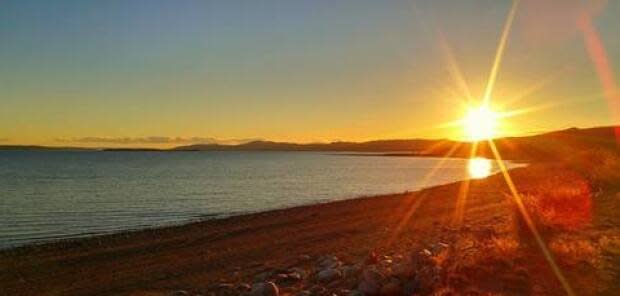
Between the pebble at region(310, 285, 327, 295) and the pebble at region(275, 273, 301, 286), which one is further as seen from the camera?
the pebble at region(275, 273, 301, 286)

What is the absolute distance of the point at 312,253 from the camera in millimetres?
19172

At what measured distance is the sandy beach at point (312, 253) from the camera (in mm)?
11609

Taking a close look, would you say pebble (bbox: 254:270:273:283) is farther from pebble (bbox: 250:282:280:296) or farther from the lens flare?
the lens flare

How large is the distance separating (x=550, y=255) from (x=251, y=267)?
28.7 ft

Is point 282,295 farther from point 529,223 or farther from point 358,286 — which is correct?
point 529,223

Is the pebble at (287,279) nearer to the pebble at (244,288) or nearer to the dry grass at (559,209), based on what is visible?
the pebble at (244,288)

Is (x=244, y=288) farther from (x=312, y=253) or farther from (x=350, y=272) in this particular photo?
(x=312, y=253)

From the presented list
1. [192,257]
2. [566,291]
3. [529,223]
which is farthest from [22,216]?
[566,291]

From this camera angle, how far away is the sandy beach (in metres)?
11.6

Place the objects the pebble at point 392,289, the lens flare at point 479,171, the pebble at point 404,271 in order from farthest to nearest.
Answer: the lens flare at point 479,171
the pebble at point 404,271
the pebble at point 392,289

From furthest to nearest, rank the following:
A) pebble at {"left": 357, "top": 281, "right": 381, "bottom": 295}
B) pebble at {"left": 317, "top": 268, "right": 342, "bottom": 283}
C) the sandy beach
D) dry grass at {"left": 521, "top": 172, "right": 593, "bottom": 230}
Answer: dry grass at {"left": 521, "top": 172, "right": 593, "bottom": 230} → pebble at {"left": 317, "top": 268, "right": 342, "bottom": 283} → the sandy beach → pebble at {"left": 357, "top": 281, "right": 381, "bottom": 295}

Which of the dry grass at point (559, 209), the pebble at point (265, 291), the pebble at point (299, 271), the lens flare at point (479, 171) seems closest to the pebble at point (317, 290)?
the pebble at point (265, 291)

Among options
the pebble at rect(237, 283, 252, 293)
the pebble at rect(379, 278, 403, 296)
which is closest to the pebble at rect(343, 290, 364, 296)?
the pebble at rect(379, 278, 403, 296)

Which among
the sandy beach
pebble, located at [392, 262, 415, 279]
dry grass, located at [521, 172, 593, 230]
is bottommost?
the sandy beach
